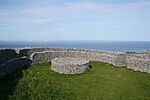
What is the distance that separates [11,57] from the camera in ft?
119

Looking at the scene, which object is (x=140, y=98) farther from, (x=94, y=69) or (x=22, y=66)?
(x=22, y=66)

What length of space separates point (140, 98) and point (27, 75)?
14.3m

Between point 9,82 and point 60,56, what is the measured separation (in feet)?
47.1

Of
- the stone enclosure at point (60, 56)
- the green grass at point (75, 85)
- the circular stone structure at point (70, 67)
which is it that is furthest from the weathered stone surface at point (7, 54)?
the circular stone structure at point (70, 67)

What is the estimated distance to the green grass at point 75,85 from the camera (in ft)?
85.6

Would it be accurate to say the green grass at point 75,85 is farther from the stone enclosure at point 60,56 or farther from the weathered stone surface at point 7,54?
the weathered stone surface at point 7,54

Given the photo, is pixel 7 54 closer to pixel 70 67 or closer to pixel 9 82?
pixel 9 82

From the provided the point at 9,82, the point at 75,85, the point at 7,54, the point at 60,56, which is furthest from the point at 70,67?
the point at 7,54

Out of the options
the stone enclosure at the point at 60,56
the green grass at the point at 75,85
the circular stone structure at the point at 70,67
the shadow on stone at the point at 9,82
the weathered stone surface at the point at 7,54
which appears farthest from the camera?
the stone enclosure at the point at 60,56

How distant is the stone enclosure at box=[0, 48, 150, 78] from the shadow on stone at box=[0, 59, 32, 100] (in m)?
0.64

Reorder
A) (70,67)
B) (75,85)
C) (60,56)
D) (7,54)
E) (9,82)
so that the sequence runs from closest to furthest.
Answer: (9,82), (75,85), (70,67), (7,54), (60,56)

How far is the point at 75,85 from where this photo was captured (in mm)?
28906

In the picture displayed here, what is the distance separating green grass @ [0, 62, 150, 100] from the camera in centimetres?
2608

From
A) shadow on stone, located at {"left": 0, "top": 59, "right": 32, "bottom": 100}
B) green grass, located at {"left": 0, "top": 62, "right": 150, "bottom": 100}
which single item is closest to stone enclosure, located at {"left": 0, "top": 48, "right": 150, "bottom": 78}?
shadow on stone, located at {"left": 0, "top": 59, "right": 32, "bottom": 100}
